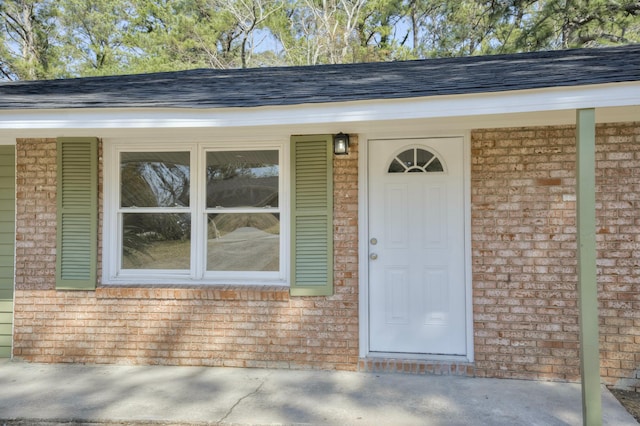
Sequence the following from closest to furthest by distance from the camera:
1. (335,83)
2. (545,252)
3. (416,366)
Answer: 1. (545,252)
2. (416,366)
3. (335,83)

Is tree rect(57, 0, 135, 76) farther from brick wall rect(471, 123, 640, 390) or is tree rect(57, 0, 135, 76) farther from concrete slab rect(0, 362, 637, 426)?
brick wall rect(471, 123, 640, 390)

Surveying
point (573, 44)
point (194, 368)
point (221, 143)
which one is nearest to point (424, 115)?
point (221, 143)

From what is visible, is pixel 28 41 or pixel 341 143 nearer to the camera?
pixel 341 143

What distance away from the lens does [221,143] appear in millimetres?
4328

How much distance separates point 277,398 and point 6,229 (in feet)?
10.7

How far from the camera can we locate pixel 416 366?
3941mm

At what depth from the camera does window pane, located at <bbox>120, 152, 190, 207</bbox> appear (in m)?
4.42

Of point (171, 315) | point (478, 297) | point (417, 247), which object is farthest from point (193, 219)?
point (478, 297)

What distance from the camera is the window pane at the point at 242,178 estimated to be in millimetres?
4324

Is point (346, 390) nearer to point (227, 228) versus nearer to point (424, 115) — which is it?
point (227, 228)

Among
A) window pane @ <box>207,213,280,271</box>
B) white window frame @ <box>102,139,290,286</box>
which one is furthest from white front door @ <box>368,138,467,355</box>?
window pane @ <box>207,213,280,271</box>

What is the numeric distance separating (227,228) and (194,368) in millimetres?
1338

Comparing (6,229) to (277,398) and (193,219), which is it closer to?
(193,219)

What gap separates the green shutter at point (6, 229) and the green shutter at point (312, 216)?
284 centimetres
